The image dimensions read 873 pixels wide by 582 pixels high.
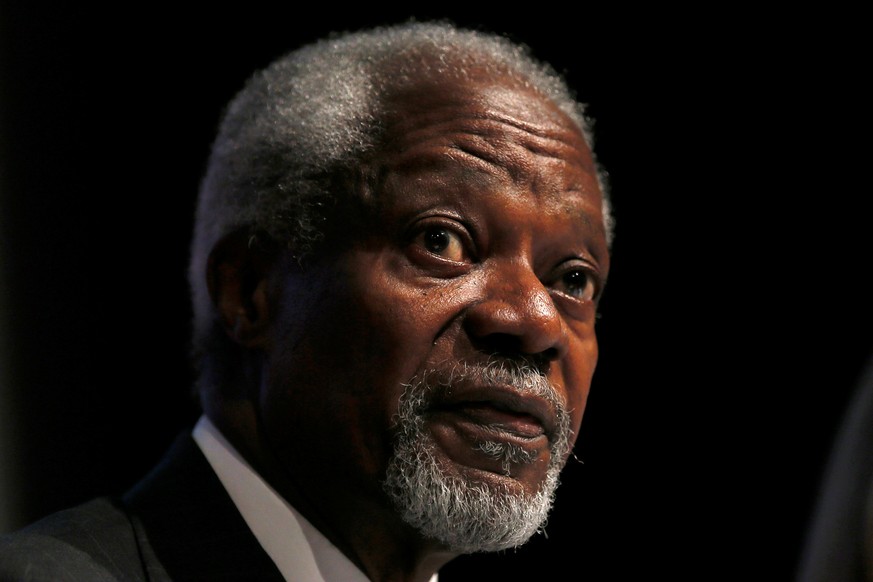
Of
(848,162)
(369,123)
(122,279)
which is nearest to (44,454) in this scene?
(122,279)

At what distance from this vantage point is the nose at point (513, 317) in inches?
79.7

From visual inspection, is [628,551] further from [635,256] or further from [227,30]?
[227,30]

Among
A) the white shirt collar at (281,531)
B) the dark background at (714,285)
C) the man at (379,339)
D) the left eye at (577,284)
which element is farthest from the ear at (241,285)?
the dark background at (714,285)

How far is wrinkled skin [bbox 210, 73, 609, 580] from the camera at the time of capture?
2023 mm

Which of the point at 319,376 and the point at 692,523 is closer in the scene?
the point at 319,376

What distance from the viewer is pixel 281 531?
2.09 m

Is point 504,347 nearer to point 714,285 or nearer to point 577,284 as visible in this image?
point 577,284

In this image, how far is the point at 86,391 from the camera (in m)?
2.90

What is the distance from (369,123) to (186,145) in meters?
1.07

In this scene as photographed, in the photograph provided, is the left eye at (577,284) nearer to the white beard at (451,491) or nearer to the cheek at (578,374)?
the cheek at (578,374)

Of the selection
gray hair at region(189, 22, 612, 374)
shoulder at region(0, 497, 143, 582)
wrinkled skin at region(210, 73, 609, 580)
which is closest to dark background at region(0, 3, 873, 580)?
gray hair at region(189, 22, 612, 374)

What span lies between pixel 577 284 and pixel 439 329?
41 cm

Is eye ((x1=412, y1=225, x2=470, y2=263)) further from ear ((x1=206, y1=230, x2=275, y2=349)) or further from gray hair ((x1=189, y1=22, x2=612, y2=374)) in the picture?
ear ((x1=206, y1=230, x2=275, y2=349))

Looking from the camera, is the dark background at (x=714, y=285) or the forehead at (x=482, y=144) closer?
the forehead at (x=482, y=144)
